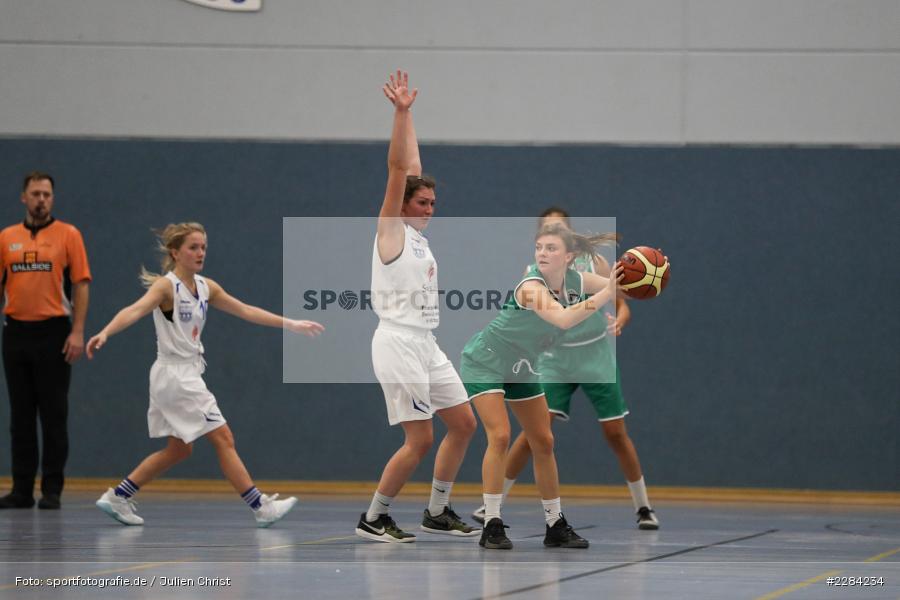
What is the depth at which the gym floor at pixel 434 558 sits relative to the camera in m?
4.32

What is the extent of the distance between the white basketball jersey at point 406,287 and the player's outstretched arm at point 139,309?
160 centimetres

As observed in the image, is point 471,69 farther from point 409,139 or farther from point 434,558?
point 434,558

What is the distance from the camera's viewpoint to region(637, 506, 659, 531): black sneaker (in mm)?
7004

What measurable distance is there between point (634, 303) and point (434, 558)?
4.78 m

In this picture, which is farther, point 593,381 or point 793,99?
point 793,99

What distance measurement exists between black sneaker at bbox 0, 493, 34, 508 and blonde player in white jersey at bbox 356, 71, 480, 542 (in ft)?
10.1

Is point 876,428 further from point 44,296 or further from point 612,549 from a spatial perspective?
point 44,296

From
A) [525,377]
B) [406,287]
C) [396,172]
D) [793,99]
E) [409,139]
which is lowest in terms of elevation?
[525,377]

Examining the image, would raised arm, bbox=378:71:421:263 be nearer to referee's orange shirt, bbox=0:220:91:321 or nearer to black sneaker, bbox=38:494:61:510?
referee's orange shirt, bbox=0:220:91:321

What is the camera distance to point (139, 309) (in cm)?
689

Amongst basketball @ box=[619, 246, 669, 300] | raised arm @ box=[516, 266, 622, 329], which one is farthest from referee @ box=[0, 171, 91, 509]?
basketball @ box=[619, 246, 669, 300]

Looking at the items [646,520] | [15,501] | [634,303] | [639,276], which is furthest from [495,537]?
[634,303]

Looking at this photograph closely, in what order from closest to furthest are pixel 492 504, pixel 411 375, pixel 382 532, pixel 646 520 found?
pixel 492 504, pixel 411 375, pixel 382 532, pixel 646 520

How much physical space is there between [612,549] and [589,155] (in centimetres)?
466
